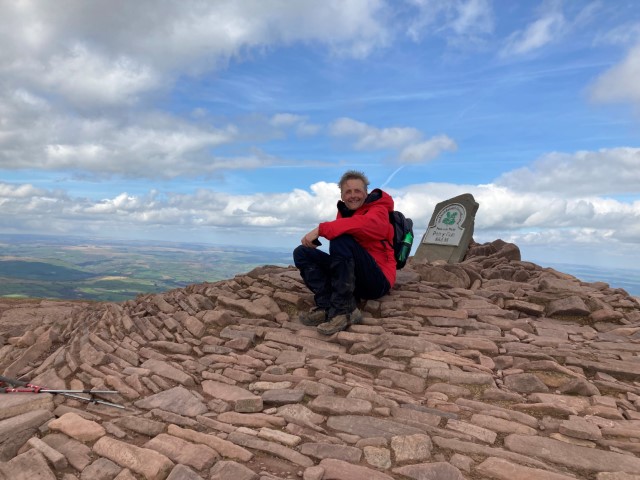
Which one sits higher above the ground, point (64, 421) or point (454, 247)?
point (454, 247)

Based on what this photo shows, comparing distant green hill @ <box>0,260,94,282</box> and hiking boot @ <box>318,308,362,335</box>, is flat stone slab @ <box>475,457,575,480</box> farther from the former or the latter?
distant green hill @ <box>0,260,94,282</box>

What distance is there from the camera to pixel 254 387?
20.9 feet

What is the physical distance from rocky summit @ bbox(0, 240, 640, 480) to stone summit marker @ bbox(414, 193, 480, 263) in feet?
19.7

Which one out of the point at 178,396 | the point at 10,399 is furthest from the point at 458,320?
the point at 10,399

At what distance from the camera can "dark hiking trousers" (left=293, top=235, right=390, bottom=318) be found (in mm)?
7773

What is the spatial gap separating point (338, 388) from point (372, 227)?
3.04 m

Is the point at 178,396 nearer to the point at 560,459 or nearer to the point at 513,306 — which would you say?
the point at 560,459

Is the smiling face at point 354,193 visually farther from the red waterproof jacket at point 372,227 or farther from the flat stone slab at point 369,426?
the flat stone slab at point 369,426

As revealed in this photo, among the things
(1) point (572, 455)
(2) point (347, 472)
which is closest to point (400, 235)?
(1) point (572, 455)

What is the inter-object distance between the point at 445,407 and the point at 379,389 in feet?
3.21

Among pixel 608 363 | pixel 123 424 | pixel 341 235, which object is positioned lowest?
pixel 123 424

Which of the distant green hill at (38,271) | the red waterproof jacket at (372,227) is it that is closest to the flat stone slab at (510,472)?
the red waterproof jacket at (372,227)

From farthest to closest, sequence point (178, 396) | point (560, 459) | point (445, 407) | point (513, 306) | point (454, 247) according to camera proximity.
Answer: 1. point (454, 247)
2. point (513, 306)
3. point (178, 396)
4. point (445, 407)
5. point (560, 459)

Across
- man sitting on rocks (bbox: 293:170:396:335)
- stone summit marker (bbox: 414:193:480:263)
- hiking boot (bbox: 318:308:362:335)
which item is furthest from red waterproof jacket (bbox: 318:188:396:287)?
stone summit marker (bbox: 414:193:480:263)
